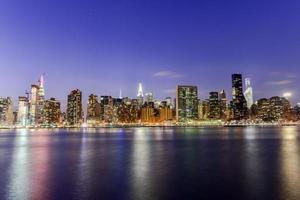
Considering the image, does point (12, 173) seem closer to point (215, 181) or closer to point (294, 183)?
point (215, 181)

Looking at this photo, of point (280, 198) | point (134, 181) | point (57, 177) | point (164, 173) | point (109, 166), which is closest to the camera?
point (280, 198)

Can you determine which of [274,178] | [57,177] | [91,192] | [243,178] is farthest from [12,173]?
[274,178]

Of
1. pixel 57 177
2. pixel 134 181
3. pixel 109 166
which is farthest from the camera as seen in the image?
pixel 109 166

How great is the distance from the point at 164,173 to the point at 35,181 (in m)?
12.6

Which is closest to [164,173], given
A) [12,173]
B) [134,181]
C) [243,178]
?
[134,181]

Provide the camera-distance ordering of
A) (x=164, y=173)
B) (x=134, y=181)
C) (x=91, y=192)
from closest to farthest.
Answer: (x=91, y=192) → (x=134, y=181) → (x=164, y=173)

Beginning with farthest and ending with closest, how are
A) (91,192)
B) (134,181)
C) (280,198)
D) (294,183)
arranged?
(134,181)
(294,183)
(91,192)
(280,198)

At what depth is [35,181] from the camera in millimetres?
29625

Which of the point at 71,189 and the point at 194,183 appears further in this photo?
the point at 194,183

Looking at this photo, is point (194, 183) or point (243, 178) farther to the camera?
point (243, 178)

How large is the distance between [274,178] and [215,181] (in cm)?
586

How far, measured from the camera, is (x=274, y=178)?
99.1ft

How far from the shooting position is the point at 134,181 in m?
29.4

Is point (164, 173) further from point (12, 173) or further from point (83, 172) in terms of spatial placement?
point (12, 173)
